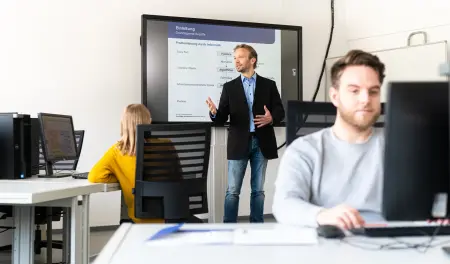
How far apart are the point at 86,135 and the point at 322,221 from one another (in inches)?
144

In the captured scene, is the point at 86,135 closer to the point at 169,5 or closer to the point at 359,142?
the point at 169,5

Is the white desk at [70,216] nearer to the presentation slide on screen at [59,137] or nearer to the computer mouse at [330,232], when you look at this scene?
the presentation slide on screen at [59,137]

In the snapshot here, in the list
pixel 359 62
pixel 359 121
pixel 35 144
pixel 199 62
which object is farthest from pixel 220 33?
pixel 359 121

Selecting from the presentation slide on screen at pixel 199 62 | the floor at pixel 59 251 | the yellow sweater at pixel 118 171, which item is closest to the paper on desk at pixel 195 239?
the yellow sweater at pixel 118 171

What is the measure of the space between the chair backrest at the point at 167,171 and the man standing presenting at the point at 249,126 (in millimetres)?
1210

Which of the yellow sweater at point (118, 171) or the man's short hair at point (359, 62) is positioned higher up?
the man's short hair at point (359, 62)

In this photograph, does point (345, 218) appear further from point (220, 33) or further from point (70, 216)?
point (220, 33)

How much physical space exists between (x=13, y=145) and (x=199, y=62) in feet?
7.41

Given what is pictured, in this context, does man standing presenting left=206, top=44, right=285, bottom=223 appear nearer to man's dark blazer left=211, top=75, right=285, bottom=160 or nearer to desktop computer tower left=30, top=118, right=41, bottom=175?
man's dark blazer left=211, top=75, right=285, bottom=160

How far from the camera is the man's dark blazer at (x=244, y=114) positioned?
3891 mm

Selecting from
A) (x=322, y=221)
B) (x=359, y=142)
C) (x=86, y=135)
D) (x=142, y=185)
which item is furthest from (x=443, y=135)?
(x=86, y=135)

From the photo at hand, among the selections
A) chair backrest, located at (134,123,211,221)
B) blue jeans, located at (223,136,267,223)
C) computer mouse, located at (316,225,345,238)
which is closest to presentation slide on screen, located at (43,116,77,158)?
chair backrest, located at (134,123,211,221)

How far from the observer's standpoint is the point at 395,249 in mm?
1171

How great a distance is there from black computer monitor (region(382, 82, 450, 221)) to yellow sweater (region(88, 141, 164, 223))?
5.74 feet
